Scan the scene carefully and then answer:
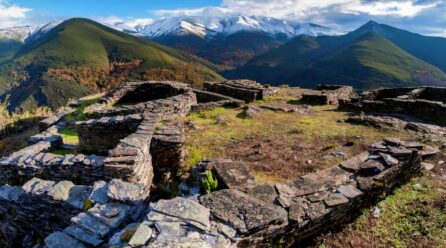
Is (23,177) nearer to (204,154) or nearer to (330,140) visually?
(204,154)

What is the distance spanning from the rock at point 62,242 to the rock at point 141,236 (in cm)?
151

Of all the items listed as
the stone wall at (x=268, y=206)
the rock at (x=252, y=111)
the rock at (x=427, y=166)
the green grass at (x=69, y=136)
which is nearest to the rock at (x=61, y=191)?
the stone wall at (x=268, y=206)

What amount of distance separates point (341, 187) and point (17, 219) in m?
8.29

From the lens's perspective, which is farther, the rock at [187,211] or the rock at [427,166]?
the rock at [427,166]

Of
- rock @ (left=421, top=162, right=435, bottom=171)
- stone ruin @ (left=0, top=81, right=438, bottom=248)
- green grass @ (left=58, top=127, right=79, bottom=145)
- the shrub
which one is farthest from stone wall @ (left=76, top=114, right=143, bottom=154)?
rock @ (left=421, top=162, right=435, bottom=171)

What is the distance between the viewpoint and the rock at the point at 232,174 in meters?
7.34

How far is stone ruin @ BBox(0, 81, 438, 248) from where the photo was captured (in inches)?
219

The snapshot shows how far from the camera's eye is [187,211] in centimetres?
568

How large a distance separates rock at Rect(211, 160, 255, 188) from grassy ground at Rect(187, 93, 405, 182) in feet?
5.77

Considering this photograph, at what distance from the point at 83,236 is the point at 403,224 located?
23.1 ft

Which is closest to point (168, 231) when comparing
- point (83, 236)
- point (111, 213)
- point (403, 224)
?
point (111, 213)

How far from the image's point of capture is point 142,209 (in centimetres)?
663

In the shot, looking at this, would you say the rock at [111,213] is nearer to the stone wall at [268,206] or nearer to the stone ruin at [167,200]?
the stone ruin at [167,200]

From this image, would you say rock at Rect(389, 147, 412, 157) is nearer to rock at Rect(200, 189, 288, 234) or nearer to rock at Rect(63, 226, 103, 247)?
rock at Rect(200, 189, 288, 234)
